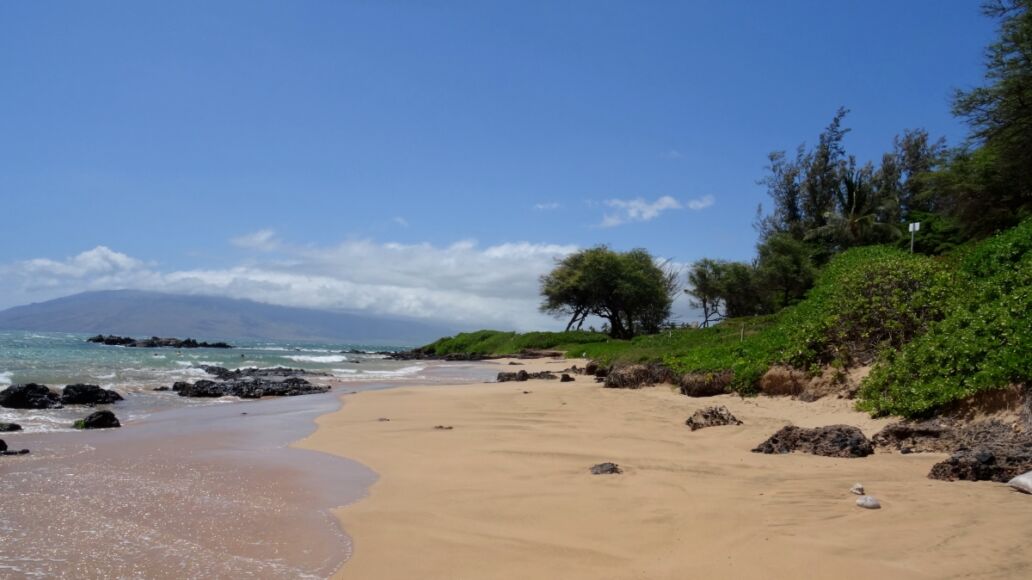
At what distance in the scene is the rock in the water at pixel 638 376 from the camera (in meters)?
15.6

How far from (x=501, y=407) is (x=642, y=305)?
150 ft

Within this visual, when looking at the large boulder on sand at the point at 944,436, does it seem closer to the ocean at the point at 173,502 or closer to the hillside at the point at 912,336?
the hillside at the point at 912,336

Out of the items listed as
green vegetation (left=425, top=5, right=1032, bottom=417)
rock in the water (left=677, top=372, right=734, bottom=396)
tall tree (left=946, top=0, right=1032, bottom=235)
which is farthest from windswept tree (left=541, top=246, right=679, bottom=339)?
rock in the water (left=677, top=372, right=734, bottom=396)

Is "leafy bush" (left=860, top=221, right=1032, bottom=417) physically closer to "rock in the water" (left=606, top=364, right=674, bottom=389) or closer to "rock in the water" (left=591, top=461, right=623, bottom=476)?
"rock in the water" (left=591, top=461, right=623, bottom=476)

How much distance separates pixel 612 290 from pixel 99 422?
157ft

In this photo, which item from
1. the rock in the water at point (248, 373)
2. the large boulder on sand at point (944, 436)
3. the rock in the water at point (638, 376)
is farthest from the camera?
the rock in the water at point (248, 373)

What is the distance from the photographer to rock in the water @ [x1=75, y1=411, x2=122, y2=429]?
10.5 meters

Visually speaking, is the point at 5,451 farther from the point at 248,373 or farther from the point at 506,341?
the point at 506,341

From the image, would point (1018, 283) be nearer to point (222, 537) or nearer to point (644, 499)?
point (644, 499)

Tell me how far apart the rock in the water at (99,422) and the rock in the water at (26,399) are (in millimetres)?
3807

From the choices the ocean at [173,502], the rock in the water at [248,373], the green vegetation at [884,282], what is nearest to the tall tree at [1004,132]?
the green vegetation at [884,282]

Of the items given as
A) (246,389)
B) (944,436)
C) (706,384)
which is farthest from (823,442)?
(246,389)

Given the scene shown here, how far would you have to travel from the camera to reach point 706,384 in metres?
12.8

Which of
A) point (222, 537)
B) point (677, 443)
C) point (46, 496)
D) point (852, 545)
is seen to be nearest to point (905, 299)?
point (677, 443)
